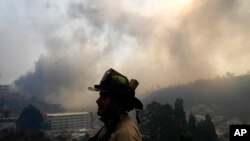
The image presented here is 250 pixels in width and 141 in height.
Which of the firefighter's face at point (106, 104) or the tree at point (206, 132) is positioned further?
the tree at point (206, 132)

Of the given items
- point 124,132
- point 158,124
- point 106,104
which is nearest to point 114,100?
point 106,104

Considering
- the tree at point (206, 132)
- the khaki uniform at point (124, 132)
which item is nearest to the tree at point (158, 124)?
the tree at point (206, 132)

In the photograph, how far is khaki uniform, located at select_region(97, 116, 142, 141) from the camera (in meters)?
4.16

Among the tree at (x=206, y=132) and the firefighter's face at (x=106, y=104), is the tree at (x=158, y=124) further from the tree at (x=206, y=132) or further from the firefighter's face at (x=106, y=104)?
the firefighter's face at (x=106, y=104)

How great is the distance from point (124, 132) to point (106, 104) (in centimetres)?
48

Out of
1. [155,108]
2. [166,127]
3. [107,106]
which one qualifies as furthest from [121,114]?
[155,108]

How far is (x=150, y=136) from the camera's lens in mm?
98000

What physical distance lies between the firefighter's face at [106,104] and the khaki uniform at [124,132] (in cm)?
17

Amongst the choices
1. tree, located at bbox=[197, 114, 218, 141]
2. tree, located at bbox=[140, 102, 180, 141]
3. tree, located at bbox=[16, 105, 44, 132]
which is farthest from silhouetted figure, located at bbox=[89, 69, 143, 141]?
tree, located at bbox=[16, 105, 44, 132]

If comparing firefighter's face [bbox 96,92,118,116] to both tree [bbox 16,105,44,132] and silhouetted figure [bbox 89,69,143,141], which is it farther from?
tree [bbox 16,105,44,132]

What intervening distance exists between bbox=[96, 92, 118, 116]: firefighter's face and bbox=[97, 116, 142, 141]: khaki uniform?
166 millimetres

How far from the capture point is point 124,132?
4.20 metres

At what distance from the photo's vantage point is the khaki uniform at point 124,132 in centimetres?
416

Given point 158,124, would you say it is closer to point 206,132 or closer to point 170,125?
point 170,125
